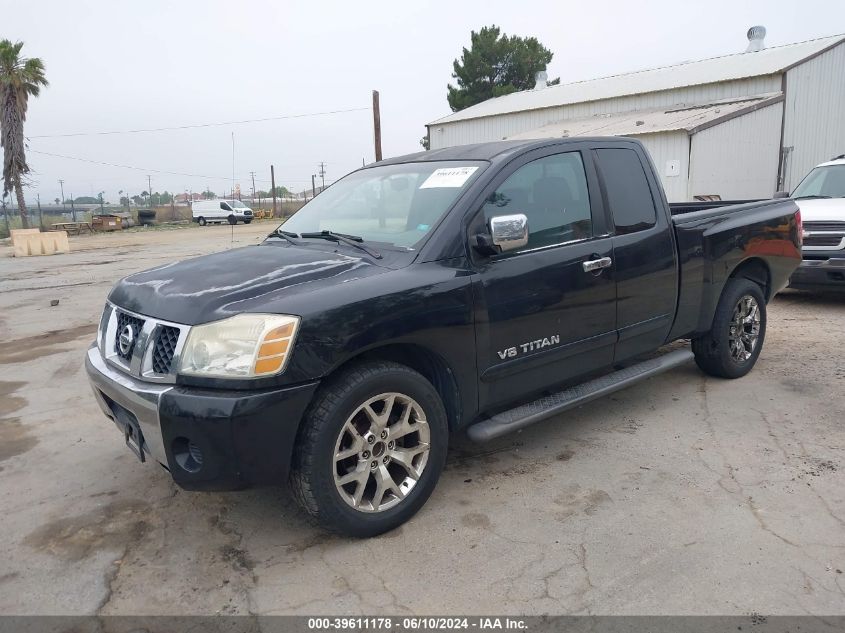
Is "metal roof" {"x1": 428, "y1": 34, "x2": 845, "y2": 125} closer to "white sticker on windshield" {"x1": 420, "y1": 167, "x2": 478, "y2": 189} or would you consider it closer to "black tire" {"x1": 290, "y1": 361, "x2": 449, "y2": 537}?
"white sticker on windshield" {"x1": 420, "y1": 167, "x2": 478, "y2": 189}

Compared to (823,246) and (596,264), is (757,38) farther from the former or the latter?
(596,264)

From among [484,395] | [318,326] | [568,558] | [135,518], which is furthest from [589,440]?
[135,518]

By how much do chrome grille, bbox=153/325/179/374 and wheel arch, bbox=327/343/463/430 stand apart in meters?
0.87

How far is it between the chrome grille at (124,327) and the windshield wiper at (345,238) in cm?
116

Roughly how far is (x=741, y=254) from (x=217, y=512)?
13.4 feet

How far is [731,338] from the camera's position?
512 centimetres

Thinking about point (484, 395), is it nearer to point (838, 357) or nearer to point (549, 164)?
point (549, 164)

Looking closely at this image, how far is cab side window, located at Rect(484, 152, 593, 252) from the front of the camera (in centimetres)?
364

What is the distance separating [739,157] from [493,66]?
31.5 metres

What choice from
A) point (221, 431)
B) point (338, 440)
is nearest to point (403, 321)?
point (338, 440)

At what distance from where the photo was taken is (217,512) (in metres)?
3.39

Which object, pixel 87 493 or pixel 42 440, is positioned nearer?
pixel 87 493

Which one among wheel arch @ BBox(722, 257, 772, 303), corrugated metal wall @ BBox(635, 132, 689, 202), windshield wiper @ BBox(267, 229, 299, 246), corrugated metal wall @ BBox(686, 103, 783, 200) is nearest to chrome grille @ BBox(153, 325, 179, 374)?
windshield wiper @ BBox(267, 229, 299, 246)

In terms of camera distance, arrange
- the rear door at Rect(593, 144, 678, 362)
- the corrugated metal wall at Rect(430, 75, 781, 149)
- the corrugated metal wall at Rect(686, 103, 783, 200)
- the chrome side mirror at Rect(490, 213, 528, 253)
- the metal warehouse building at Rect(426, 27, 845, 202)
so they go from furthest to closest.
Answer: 1. the corrugated metal wall at Rect(430, 75, 781, 149)
2. the metal warehouse building at Rect(426, 27, 845, 202)
3. the corrugated metal wall at Rect(686, 103, 783, 200)
4. the rear door at Rect(593, 144, 678, 362)
5. the chrome side mirror at Rect(490, 213, 528, 253)
